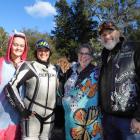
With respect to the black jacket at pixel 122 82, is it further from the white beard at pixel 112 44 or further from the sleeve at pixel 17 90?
the sleeve at pixel 17 90

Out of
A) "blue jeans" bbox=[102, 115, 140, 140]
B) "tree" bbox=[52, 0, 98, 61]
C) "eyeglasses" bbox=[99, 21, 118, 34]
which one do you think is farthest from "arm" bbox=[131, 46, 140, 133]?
"tree" bbox=[52, 0, 98, 61]

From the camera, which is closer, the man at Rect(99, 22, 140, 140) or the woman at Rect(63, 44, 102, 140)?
the man at Rect(99, 22, 140, 140)

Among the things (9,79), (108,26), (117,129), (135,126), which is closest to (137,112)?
(135,126)

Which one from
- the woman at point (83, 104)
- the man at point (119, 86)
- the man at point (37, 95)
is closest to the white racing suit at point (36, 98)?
the man at point (37, 95)

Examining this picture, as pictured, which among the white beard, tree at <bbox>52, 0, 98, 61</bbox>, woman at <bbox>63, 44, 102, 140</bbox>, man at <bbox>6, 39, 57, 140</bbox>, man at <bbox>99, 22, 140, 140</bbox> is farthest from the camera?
tree at <bbox>52, 0, 98, 61</bbox>

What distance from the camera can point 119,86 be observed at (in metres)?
4.50

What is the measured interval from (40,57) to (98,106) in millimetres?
1152

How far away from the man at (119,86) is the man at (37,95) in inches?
35.9

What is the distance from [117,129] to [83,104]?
74 cm

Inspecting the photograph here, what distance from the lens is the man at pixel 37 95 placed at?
17.3ft

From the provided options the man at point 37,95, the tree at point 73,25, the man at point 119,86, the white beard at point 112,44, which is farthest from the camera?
the tree at point 73,25

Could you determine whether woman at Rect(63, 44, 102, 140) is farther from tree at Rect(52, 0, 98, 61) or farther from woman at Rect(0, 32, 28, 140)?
tree at Rect(52, 0, 98, 61)

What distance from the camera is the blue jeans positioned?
4.45 metres

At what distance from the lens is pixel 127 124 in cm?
448
